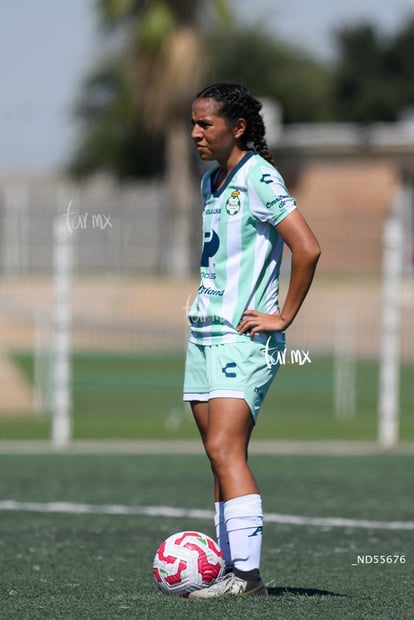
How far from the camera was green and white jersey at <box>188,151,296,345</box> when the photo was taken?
18.7 ft

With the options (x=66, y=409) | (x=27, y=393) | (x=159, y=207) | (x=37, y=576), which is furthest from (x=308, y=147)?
(x=37, y=576)

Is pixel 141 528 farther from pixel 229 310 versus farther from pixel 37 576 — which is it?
pixel 229 310

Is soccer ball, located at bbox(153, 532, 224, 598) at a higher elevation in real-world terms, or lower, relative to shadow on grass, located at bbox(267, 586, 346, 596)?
higher

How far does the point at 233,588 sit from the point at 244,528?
25 centimetres

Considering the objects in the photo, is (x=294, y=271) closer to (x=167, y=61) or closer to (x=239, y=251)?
(x=239, y=251)

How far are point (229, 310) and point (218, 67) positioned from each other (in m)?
64.4

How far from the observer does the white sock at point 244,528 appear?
5691mm

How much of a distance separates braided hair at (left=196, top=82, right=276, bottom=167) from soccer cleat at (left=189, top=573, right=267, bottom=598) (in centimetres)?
169

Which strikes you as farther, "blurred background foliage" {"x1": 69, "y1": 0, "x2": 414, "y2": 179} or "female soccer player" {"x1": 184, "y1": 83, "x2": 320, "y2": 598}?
"blurred background foliage" {"x1": 69, "y1": 0, "x2": 414, "y2": 179}

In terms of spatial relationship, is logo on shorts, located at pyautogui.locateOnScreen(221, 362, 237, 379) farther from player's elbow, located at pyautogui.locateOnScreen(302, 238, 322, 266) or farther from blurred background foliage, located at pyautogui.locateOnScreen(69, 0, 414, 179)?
blurred background foliage, located at pyautogui.locateOnScreen(69, 0, 414, 179)

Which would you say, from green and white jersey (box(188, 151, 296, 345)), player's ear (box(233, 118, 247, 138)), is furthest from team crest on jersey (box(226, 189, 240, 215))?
player's ear (box(233, 118, 247, 138))

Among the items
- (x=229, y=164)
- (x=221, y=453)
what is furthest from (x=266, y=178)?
(x=221, y=453)

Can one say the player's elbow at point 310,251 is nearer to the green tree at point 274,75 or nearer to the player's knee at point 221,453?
the player's knee at point 221,453

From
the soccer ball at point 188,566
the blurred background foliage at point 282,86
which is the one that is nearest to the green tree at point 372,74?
the blurred background foliage at point 282,86
